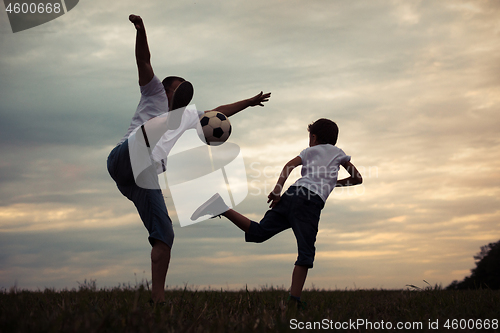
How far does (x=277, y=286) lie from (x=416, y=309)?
3382 mm

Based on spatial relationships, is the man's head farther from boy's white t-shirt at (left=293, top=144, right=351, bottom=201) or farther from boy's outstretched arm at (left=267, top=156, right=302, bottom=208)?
boy's white t-shirt at (left=293, top=144, right=351, bottom=201)

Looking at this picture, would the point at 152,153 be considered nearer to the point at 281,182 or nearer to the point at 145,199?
the point at 145,199

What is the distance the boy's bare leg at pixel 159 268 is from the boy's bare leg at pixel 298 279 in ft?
5.18

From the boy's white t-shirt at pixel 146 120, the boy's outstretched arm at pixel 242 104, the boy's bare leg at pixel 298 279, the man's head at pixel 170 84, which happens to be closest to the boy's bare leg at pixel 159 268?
the boy's white t-shirt at pixel 146 120

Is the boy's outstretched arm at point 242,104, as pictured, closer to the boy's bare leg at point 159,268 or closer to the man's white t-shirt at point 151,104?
the man's white t-shirt at point 151,104

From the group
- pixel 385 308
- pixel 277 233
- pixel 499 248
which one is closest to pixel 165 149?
pixel 277 233

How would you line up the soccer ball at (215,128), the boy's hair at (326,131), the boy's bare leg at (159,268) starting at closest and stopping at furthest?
the boy's bare leg at (159,268)
the soccer ball at (215,128)
the boy's hair at (326,131)

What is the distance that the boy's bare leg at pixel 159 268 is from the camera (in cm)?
474

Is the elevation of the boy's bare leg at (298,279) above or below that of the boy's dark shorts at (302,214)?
below

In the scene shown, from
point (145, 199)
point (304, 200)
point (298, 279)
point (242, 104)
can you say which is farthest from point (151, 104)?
point (298, 279)

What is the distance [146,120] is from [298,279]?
274 centimetres

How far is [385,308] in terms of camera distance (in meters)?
5.12

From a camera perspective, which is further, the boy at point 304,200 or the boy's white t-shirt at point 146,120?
the boy at point 304,200

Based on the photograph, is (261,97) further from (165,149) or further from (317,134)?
(165,149)
